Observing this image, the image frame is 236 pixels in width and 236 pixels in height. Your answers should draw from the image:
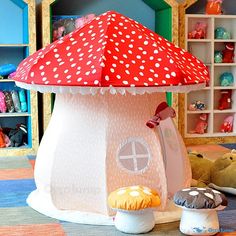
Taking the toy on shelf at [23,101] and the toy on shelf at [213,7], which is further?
the toy on shelf at [213,7]

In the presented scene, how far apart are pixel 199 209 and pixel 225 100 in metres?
3.50

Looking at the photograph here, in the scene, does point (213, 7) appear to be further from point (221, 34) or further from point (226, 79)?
point (226, 79)

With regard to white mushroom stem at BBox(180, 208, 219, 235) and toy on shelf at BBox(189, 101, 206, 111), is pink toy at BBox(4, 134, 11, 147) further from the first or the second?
white mushroom stem at BBox(180, 208, 219, 235)

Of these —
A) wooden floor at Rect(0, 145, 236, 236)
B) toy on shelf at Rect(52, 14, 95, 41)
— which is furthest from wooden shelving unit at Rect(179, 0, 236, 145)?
wooden floor at Rect(0, 145, 236, 236)

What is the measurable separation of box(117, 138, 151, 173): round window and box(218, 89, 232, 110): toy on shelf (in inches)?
125

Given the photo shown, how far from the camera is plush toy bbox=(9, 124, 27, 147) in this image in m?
5.46

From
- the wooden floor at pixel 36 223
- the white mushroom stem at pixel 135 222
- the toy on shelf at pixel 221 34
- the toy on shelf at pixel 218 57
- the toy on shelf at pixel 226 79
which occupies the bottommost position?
the wooden floor at pixel 36 223

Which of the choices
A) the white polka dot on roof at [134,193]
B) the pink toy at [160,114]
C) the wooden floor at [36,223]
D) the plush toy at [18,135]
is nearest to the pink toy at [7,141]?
the plush toy at [18,135]

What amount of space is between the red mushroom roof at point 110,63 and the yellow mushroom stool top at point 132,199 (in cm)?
61

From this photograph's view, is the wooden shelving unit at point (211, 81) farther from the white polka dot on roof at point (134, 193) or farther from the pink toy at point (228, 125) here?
the white polka dot on roof at point (134, 193)

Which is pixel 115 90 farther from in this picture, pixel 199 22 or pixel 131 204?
pixel 199 22

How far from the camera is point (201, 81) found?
10.6ft

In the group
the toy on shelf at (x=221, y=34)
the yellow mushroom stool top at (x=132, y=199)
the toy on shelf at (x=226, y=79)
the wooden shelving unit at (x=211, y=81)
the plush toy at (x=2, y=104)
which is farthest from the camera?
the toy on shelf at (x=226, y=79)

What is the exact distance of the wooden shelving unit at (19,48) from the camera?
5.30m
